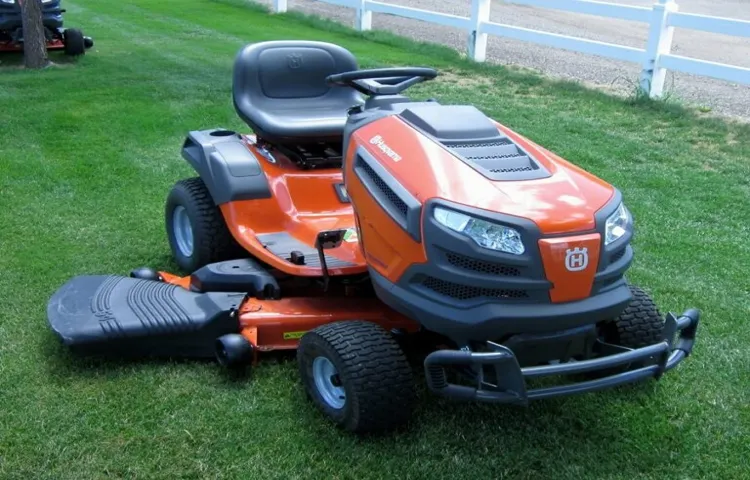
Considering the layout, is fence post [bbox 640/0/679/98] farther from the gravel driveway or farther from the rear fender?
the rear fender

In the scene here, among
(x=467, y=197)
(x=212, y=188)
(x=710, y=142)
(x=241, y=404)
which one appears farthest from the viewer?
(x=710, y=142)

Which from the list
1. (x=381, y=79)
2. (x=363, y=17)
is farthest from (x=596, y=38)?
(x=381, y=79)

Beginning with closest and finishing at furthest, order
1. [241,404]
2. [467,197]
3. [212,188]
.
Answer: [467,197] → [241,404] → [212,188]

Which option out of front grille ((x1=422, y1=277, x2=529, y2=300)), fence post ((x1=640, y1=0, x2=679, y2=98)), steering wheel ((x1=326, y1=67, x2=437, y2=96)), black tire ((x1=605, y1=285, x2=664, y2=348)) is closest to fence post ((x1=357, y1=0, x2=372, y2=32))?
fence post ((x1=640, y1=0, x2=679, y2=98))

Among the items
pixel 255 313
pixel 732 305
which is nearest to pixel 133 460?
pixel 255 313

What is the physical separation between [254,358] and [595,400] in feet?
4.07

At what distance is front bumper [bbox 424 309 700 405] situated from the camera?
8.86 feet

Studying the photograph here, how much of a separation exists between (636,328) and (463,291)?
2.87 feet

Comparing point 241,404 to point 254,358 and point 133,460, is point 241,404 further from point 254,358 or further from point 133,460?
point 133,460

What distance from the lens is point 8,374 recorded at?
3.39m

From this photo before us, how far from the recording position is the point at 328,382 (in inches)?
127

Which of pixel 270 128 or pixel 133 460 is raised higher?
pixel 270 128

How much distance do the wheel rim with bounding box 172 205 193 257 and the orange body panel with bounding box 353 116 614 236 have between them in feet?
5.03

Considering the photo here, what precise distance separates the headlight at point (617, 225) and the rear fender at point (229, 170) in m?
1.58
